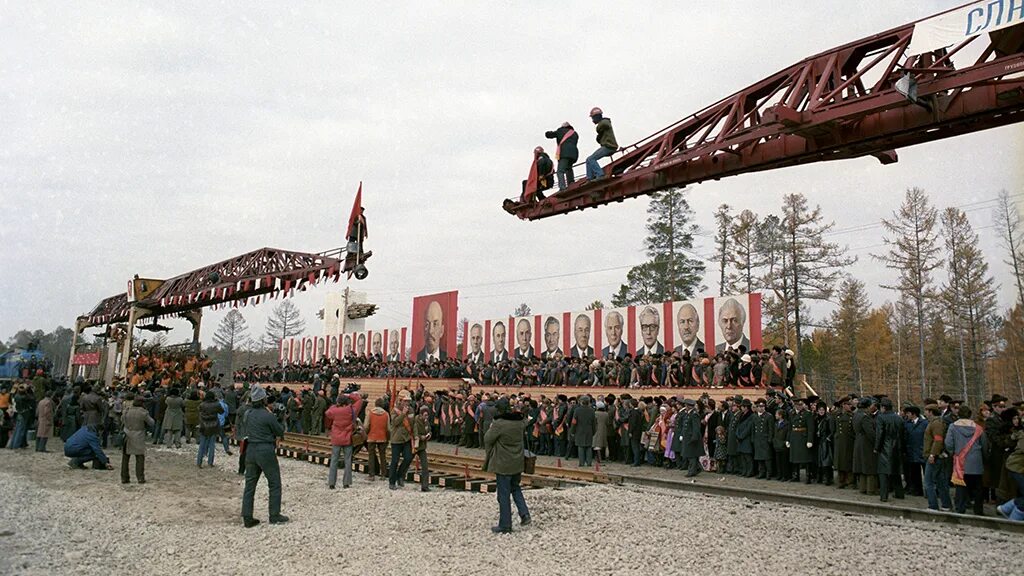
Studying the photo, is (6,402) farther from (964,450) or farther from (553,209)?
(964,450)

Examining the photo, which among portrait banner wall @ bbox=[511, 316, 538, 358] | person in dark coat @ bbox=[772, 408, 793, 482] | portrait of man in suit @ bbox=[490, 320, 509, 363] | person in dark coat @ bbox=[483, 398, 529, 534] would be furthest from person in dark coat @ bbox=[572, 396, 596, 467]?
portrait of man in suit @ bbox=[490, 320, 509, 363]

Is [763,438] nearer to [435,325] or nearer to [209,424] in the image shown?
[209,424]

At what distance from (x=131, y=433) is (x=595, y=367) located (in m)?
14.0

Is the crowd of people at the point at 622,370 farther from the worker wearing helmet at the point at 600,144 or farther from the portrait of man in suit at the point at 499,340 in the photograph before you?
the worker wearing helmet at the point at 600,144

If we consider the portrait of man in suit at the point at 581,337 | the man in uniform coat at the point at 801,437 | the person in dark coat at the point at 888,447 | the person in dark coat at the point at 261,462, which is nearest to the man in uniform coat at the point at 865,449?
the person in dark coat at the point at 888,447

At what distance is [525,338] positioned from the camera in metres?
29.1

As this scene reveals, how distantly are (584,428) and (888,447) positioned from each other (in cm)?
707

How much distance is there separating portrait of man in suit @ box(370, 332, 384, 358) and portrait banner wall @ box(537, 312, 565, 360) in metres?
12.8

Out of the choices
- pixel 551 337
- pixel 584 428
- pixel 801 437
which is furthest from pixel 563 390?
pixel 801 437

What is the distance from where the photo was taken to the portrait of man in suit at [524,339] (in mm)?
28891

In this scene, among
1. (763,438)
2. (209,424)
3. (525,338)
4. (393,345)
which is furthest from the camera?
(393,345)

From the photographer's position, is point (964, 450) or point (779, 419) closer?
point (964, 450)

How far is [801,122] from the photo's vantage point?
9.36m

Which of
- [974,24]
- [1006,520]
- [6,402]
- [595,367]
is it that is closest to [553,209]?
[974,24]
